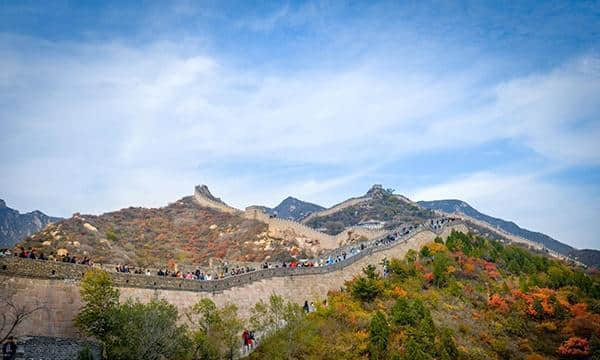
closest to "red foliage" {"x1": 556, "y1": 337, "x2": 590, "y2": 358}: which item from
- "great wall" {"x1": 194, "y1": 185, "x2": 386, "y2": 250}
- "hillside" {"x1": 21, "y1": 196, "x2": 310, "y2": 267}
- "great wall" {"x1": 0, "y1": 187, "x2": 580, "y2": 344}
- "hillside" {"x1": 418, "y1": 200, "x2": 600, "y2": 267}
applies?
"great wall" {"x1": 0, "y1": 187, "x2": 580, "y2": 344}

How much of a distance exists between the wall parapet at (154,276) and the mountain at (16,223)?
43448 mm

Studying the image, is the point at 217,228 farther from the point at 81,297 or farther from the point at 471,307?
the point at 81,297

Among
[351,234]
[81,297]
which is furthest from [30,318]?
[351,234]

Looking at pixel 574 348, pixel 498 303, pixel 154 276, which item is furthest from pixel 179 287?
pixel 574 348

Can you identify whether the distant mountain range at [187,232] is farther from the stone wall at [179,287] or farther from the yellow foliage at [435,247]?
the stone wall at [179,287]

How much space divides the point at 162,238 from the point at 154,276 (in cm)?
3724

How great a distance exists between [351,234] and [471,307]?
24.8 meters

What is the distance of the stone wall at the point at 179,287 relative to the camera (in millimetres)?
27766

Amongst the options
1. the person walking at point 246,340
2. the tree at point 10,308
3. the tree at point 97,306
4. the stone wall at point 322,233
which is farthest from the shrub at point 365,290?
the stone wall at point 322,233

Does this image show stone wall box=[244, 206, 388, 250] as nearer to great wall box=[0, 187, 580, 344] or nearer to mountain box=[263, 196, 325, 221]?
great wall box=[0, 187, 580, 344]

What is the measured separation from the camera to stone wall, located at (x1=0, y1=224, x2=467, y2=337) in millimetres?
27766

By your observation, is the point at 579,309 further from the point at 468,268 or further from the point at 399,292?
the point at 399,292

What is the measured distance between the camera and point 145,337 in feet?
87.8

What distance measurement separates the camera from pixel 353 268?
152 feet
